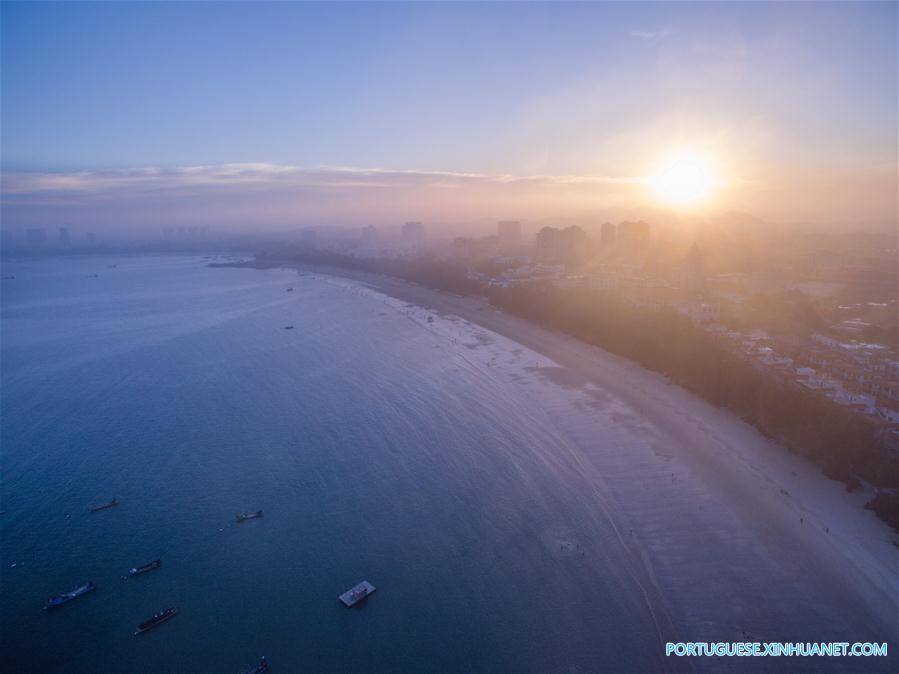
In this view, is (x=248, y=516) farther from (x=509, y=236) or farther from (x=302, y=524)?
(x=509, y=236)

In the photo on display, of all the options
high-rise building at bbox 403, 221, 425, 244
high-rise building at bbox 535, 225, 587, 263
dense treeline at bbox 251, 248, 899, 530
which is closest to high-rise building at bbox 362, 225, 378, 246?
high-rise building at bbox 403, 221, 425, 244

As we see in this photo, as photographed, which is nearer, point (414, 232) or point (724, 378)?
point (724, 378)

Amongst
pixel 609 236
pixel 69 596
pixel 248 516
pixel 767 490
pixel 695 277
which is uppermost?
pixel 609 236

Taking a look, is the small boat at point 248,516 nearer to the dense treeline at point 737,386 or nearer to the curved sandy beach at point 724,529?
the curved sandy beach at point 724,529

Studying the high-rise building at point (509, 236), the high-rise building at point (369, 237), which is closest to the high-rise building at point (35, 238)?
the high-rise building at point (369, 237)

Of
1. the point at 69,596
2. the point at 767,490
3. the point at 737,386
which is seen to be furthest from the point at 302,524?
the point at 737,386

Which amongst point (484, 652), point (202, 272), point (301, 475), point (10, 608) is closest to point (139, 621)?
point (10, 608)

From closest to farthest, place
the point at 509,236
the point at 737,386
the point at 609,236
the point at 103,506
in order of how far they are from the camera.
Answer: the point at 103,506, the point at 737,386, the point at 609,236, the point at 509,236
